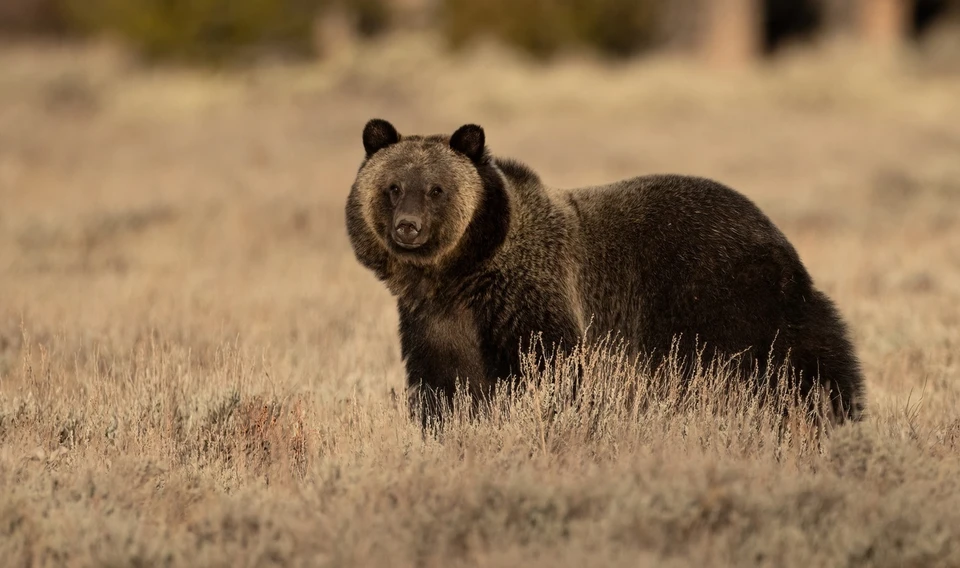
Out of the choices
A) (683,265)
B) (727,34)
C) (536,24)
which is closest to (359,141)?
(536,24)

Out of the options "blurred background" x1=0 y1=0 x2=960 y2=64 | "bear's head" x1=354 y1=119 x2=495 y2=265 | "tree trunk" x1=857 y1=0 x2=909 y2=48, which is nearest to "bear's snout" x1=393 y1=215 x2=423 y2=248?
"bear's head" x1=354 y1=119 x2=495 y2=265

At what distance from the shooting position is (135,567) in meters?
4.14

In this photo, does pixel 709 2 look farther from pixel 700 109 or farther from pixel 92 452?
pixel 92 452

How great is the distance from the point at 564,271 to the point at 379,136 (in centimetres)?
118

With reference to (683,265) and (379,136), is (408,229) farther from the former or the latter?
(683,265)

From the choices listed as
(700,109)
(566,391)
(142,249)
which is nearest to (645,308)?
(566,391)

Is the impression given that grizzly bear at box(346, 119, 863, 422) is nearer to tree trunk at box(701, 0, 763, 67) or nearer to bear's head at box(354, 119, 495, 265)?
bear's head at box(354, 119, 495, 265)

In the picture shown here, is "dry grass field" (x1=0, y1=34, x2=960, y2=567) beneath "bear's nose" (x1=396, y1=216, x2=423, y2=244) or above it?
beneath

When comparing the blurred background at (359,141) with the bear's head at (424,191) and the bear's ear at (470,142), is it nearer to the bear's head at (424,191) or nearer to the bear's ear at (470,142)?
the bear's head at (424,191)

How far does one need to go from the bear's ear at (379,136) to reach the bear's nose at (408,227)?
59 centimetres

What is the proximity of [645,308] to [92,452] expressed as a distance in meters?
2.69

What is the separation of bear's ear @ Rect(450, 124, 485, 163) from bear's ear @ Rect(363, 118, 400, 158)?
1.09ft

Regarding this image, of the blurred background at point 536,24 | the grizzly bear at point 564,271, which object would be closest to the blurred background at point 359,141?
the blurred background at point 536,24

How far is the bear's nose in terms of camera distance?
5637 mm
